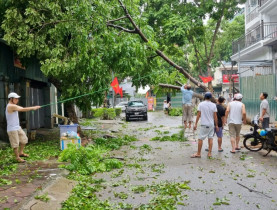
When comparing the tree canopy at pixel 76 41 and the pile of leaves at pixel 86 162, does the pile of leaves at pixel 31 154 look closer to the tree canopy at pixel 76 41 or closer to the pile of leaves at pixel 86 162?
the pile of leaves at pixel 86 162

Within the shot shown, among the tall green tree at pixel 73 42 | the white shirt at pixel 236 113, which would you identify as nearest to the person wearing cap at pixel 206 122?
the white shirt at pixel 236 113

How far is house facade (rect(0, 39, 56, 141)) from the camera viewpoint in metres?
12.6

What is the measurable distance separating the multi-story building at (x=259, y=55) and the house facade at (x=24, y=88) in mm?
11305

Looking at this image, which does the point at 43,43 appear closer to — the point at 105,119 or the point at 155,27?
the point at 155,27

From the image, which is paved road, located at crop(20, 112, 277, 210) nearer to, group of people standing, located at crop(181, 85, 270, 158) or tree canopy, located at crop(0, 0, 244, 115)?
group of people standing, located at crop(181, 85, 270, 158)

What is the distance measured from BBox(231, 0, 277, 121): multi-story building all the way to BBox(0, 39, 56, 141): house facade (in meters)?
11.3

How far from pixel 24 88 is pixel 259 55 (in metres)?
17.3

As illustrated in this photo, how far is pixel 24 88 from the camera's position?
584 inches

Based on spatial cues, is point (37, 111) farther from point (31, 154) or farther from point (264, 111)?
point (264, 111)

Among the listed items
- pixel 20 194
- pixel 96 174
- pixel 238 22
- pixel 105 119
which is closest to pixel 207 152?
pixel 96 174

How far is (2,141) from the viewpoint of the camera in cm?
1245

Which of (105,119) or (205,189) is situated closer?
(205,189)

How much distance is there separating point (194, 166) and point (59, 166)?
334 cm

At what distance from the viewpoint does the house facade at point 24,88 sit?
12.6 metres
